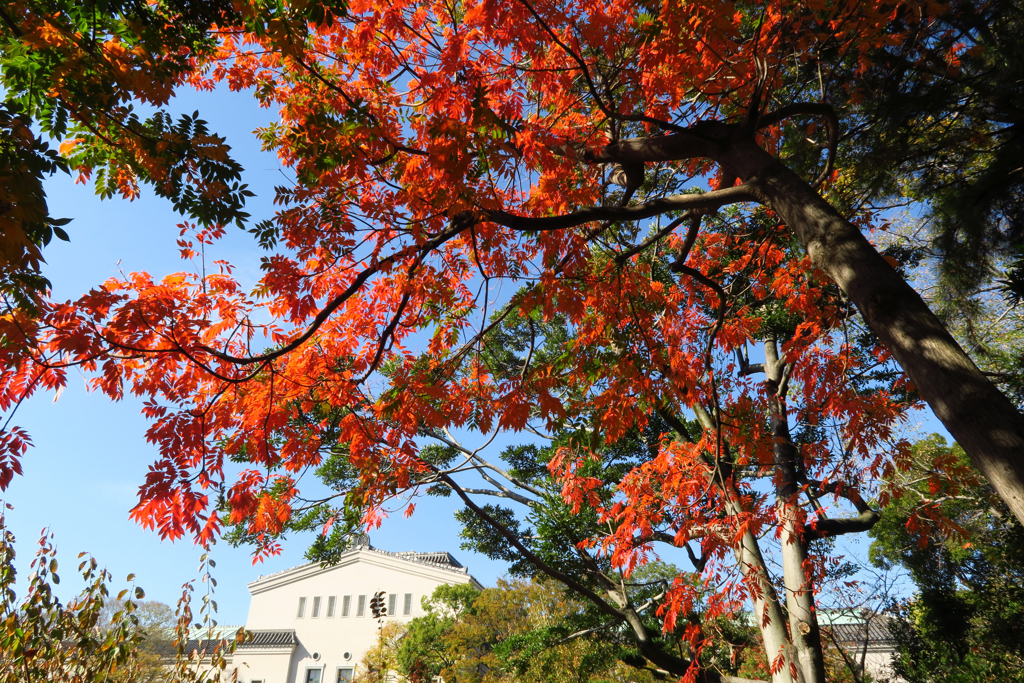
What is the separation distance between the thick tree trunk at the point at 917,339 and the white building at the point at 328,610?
78.4 ft

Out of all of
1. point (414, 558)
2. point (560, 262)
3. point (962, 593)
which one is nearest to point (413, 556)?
point (414, 558)

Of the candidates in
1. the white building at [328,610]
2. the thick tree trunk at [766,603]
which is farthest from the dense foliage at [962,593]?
the white building at [328,610]

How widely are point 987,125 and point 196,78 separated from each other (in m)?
7.74

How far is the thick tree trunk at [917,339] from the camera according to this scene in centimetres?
212

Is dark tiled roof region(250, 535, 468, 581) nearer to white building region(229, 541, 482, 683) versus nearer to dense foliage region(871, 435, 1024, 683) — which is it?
white building region(229, 541, 482, 683)

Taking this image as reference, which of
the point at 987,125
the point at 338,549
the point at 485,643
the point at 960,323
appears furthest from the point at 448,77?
the point at 485,643

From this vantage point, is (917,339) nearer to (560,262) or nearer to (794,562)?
(560,262)

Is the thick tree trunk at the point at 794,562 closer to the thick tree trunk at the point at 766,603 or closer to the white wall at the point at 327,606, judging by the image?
the thick tree trunk at the point at 766,603

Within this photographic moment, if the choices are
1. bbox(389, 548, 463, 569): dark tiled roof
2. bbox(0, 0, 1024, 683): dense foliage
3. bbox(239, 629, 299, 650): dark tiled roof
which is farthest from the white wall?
bbox(0, 0, 1024, 683): dense foliage

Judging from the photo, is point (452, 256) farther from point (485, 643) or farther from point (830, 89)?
point (485, 643)

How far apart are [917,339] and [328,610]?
29472 mm

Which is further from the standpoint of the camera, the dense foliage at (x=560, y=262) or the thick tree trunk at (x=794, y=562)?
the thick tree trunk at (x=794, y=562)

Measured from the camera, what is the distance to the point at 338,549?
9.23 meters

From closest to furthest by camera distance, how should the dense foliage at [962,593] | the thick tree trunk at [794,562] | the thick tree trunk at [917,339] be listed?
the thick tree trunk at [917,339] < the thick tree trunk at [794,562] < the dense foliage at [962,593]
